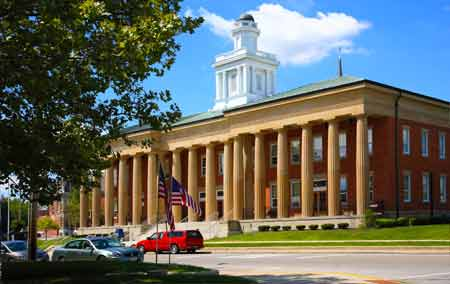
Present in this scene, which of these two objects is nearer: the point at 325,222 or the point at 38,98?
the point at 38,98

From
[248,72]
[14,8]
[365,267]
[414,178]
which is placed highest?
[248,72]

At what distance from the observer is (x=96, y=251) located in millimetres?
29188

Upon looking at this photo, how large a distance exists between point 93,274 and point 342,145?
113 feet

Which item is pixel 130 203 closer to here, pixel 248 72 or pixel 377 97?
pixel 248 72

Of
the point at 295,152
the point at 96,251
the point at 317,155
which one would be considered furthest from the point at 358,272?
the point at 295,152

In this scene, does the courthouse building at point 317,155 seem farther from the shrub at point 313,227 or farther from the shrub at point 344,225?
the shrub at point 344,225

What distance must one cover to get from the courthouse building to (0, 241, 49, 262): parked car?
22.2m

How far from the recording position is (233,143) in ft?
189

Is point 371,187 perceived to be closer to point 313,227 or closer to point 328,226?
point 328,226

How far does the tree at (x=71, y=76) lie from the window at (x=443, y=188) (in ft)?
127

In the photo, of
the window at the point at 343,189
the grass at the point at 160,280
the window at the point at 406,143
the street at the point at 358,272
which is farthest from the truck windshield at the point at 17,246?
the window at the point at 406,143

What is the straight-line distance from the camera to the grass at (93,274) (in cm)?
1789

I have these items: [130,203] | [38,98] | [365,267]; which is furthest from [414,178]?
[38,98]

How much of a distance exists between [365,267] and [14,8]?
15.2m
